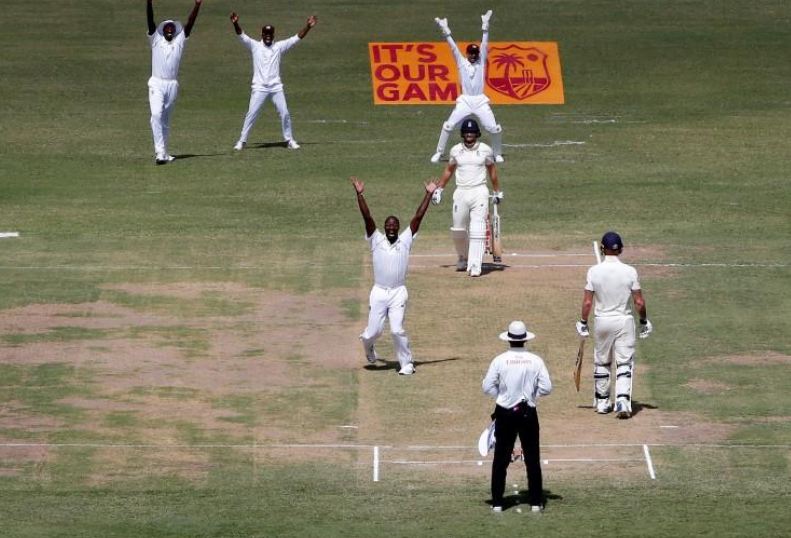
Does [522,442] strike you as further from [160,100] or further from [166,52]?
[166,52]

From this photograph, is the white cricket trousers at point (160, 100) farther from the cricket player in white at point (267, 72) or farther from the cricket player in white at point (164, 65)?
the cricket player in white at point (267, 72)

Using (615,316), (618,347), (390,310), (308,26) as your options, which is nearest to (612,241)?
(615,316)

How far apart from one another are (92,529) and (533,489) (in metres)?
4.96

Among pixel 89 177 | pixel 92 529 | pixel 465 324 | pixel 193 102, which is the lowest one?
pixel 92 529

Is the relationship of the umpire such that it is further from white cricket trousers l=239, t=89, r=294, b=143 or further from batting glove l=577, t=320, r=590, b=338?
white cricket trousers l=239, t=89, r=294, b=143

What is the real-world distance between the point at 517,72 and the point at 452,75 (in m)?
1.71

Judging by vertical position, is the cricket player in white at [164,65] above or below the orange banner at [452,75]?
below

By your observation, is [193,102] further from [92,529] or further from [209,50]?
[92,529]

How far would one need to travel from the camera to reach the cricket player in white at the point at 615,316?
925 inches

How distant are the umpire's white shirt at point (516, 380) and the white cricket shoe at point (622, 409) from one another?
3.70m

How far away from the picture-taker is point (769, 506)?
21.1m

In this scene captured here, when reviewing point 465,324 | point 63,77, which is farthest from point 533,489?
point 63,77

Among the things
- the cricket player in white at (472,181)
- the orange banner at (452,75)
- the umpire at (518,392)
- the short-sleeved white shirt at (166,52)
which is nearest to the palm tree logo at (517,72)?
the orange banner at (452,75)

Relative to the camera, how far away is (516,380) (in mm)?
20328
